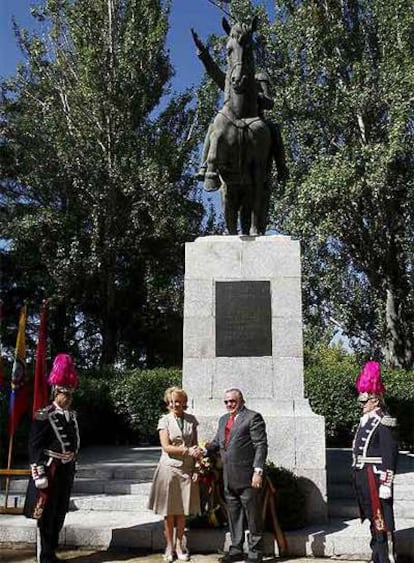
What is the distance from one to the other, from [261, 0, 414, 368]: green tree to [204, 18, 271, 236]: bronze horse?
30.5 feet

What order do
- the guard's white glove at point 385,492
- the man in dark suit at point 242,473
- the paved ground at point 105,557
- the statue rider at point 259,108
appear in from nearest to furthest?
the guard's white glove at point 385,492 < the man in dark suit at point 242,473 < the paved ground at point 105,557 < the statue rider at point 259,108

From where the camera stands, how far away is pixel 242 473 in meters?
5.79

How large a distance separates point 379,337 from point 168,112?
1148 centimetres

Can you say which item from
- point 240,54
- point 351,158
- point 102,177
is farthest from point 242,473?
point 102,177

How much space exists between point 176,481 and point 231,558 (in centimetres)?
88

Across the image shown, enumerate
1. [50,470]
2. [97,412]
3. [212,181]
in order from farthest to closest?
1. [97,412]
2. [212,181]
3. [50,470]

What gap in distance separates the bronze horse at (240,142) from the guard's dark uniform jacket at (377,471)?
335 cm

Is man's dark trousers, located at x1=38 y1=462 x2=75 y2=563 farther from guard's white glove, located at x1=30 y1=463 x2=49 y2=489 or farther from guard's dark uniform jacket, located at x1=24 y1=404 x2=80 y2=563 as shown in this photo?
guard's white glove, located at x1=30 y1=463 x2=49 y2=489

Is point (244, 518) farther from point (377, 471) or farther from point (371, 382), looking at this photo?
point (371, 382)

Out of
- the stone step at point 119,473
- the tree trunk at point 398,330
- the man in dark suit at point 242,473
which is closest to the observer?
the man in dark suit at point 242,473

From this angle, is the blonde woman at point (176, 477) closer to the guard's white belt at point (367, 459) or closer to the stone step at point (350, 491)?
the guard's white belt at point (367, 459)

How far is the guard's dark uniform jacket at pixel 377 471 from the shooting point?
5328 millimetres

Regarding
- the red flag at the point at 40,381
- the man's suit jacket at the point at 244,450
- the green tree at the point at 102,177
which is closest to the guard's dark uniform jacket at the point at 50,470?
the man's suit jacket at the point at 244,450

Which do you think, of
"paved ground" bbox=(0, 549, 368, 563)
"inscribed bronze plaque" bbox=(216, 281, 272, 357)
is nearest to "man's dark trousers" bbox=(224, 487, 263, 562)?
"paved ground" bbox=(0, 549, 368, 563)
